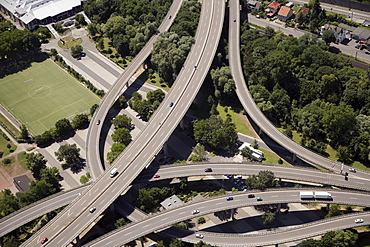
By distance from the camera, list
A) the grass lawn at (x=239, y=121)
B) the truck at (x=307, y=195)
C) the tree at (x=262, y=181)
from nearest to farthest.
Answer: the truck at (x=307, y=195) → the tree at (x=262, y=181) → the grass lawn at (x=239, y=121)

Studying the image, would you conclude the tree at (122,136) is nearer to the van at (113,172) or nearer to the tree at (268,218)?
the van at (113,172)

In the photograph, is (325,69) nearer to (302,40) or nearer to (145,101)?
(302,40)

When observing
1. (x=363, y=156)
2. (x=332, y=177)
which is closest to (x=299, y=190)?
(x=332, y=177)

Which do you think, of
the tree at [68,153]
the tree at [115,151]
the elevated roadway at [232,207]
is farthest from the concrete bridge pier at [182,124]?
the elevated roadway at [232,207]

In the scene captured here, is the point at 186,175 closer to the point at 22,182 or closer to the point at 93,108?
the point at 93,108

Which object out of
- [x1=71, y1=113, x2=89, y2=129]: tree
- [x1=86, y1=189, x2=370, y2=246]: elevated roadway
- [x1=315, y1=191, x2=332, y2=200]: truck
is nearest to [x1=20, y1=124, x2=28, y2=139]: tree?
[x1=71, y1=113, x2=89, y2=129]: tree

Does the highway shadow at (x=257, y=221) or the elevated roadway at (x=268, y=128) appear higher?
the elevated roadway at (x=268, y=128)

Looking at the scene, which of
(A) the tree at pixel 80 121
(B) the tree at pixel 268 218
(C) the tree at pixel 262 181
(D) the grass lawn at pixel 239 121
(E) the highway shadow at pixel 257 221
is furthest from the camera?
(A) the tree at pixel 80 121
